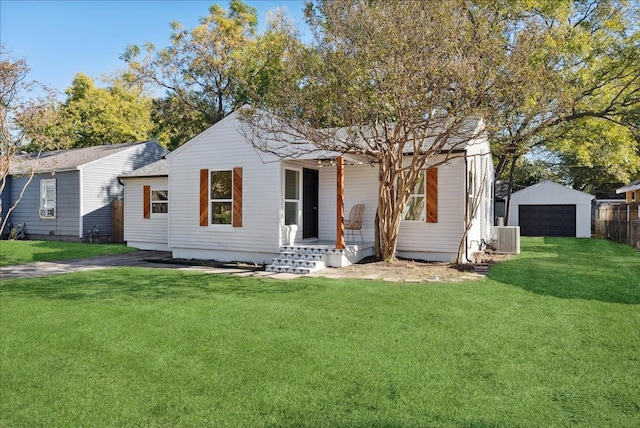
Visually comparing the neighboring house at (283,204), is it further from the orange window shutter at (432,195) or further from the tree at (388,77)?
the tree at (388,77)

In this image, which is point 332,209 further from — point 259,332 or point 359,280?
point 259,332

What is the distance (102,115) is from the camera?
29906mm

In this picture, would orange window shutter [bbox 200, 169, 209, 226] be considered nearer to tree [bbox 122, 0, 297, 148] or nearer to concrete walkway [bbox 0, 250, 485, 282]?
concrete walkway [bbox 0, 250, 485, 282]

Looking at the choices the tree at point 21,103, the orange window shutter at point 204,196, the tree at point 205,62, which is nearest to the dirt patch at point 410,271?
the orange window shutter at point 204,196

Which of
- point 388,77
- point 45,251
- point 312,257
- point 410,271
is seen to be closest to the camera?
point 388,77

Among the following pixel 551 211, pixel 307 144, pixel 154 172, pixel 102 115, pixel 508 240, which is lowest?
pixel 508 240

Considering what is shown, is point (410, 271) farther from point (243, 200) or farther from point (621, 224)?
point (621, 224)

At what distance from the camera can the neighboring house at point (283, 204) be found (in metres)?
11.7

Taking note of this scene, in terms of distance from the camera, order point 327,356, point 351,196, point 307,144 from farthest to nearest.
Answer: point 351,196, point 307,144, point 327,356

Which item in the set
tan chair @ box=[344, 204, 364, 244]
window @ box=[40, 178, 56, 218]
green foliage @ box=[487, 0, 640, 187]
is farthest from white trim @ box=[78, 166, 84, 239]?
green foliage @ box=[487, 0, 640, 187]

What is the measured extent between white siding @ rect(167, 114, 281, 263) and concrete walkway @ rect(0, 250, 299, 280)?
37.1 inches

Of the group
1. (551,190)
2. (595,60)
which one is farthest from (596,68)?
(551,190)

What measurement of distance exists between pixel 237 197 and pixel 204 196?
1.23m

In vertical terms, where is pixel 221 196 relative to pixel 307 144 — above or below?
below
